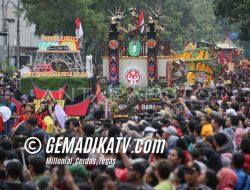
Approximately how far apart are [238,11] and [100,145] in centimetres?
2719

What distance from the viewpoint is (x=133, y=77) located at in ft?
146

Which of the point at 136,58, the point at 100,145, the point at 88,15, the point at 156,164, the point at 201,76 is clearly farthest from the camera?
the point at 88,15

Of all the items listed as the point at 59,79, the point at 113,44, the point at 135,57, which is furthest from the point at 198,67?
the point at 59,79

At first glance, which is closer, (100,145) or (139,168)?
(139,168)

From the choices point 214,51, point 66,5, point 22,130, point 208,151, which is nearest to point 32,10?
point 66,5

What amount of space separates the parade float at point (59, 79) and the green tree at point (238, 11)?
702cm

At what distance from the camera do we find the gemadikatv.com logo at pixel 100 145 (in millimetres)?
11781

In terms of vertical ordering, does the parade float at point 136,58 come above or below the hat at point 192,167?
above

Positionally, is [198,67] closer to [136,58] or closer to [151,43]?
[136,58]

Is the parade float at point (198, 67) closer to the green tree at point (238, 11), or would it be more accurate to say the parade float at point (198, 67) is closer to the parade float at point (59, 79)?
the green tree at point (238, 11)

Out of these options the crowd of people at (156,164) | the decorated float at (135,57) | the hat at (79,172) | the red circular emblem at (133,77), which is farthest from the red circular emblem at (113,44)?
the hat at (79,172)

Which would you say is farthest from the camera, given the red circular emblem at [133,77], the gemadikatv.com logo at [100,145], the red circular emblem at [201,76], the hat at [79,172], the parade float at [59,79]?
the red circular emblem at [133,77]

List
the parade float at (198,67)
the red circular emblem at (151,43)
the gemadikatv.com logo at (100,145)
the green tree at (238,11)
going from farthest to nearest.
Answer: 1. the red circular emblem at (151,43)
2. the parade float at (198,67)
3. the green tree at (238,11)
4. the gemadikatv.com logo at (100,145)

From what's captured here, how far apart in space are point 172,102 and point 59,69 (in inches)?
441
